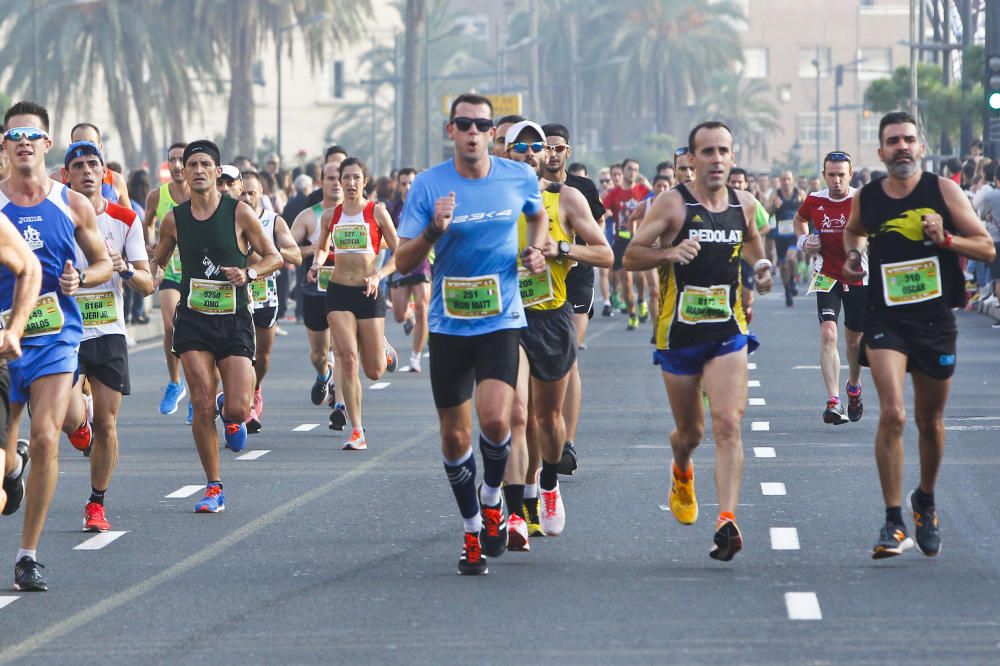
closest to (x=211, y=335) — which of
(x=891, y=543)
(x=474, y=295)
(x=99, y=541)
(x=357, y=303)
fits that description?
(x=99, y=541)

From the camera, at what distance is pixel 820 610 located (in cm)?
763

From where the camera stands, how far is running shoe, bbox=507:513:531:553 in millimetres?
Result: 9055

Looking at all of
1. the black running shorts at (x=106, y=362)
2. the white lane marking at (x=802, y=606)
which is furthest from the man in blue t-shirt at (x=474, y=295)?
the black running shorts at (x=106, y=362)

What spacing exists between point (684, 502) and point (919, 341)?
1221mm

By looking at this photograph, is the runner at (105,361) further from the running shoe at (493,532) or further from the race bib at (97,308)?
the running shoe at (493,532)

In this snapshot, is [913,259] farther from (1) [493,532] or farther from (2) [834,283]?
(2) [834,283]

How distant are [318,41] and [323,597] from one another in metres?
40.3

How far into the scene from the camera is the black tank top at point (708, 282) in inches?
353

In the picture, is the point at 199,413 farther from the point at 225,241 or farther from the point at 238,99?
the point at 238,99

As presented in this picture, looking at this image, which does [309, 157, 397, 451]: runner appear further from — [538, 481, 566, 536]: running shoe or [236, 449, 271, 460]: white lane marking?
[538, 481, 566, 536]: running shoe

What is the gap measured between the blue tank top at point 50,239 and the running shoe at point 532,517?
2.22m

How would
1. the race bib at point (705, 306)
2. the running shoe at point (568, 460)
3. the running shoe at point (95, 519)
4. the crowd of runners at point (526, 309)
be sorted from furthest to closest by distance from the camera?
the running shoe at point (568, 460), the running shoe at point (95, 519), the race bib at point (705, 306), the crowd of runners at point (526, 309)

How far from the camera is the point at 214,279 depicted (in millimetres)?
11039

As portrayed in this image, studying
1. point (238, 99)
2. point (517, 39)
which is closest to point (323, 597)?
point (238, 99)
